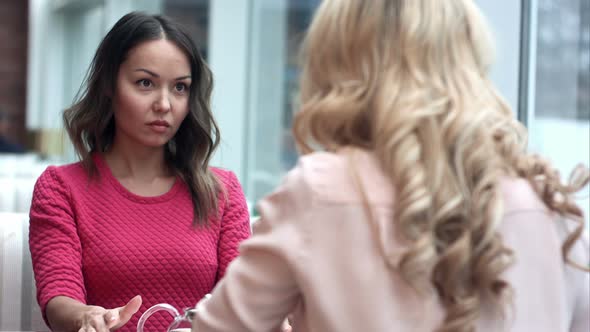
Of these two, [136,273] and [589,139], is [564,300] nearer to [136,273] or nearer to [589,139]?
[136,273]

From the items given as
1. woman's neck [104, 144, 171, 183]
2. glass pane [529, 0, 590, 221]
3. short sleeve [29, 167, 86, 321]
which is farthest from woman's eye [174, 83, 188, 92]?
glass pane [529, 0, 590, 221]

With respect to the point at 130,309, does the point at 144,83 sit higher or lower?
higher

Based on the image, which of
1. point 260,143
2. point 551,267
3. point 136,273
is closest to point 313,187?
point 551,267

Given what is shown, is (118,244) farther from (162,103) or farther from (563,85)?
(563,85)

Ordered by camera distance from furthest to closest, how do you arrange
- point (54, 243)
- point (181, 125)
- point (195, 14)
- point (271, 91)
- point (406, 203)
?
point (195, 14) < point (271, 91) < point (181, 125) < point (54, 243) < point (406, 203)

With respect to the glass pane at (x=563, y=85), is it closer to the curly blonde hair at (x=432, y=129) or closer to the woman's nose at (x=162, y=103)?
the woman's nose at (x=162, y=103)

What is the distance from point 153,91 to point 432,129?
2.52ft

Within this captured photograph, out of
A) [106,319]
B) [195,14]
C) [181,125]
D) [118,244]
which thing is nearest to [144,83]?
[181,125]

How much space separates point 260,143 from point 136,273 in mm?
2948

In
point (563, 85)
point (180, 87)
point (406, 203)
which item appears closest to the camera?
point (406, 203)

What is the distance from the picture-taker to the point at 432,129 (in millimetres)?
1019

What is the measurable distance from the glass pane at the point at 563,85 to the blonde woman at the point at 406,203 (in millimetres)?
1134

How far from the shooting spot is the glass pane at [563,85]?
2189 mm

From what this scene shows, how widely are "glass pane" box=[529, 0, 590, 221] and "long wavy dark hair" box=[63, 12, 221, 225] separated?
2.85ft
